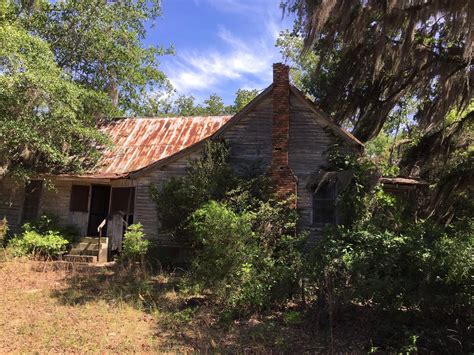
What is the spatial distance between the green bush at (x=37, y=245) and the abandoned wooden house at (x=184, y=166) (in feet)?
5.32

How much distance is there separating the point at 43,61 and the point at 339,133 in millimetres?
9826

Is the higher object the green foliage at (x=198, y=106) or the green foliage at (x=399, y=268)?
the green foliage at (x=198, y=106)

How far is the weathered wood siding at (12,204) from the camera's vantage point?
17609mm

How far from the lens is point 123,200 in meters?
16.9

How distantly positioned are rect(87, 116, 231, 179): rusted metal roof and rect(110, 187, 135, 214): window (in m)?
0.71

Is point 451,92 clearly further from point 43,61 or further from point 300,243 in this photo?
point 43,61

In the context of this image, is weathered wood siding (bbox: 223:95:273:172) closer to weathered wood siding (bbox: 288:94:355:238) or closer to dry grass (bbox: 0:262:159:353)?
weathered wood siding (bbox: 288:94:355:238)

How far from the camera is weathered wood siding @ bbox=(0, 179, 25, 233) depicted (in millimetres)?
17609

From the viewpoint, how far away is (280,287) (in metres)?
9.75

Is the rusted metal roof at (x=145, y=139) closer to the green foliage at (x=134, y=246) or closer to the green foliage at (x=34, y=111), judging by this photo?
the green foliage at (x=34, y=111)

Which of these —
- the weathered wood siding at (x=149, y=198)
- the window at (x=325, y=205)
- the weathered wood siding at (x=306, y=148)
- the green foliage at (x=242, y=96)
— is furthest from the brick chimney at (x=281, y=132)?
the green foliage at (x=242, y=96)

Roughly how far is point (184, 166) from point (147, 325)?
699cm

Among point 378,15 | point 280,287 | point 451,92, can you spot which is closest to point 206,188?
point 280,287

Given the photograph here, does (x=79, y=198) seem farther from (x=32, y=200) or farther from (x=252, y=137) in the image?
(x=252, y=137)
